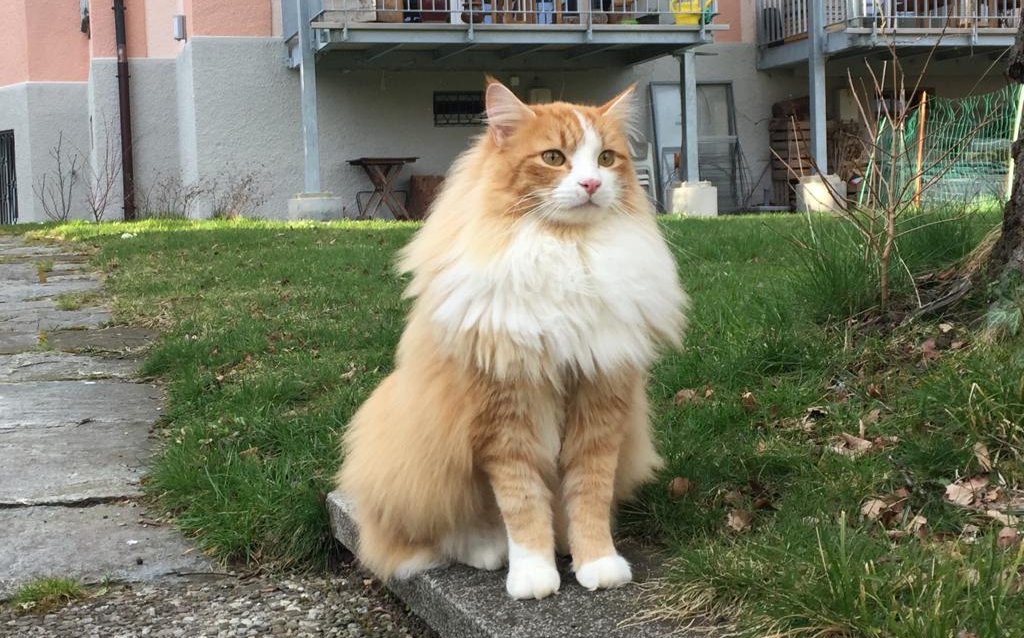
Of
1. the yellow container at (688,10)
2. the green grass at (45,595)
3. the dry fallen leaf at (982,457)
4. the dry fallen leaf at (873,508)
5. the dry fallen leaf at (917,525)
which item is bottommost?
the green grass at (45,595)

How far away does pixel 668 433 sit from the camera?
322cm

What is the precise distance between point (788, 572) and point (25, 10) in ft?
57.2

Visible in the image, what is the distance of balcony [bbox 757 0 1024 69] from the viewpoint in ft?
45.0

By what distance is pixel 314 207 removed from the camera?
12.5 m

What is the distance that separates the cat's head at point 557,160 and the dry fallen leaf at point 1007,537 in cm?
110

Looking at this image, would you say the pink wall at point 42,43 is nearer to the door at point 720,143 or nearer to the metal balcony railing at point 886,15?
the door at point 720,143

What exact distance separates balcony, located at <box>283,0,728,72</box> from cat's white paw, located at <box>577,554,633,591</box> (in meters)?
10.7

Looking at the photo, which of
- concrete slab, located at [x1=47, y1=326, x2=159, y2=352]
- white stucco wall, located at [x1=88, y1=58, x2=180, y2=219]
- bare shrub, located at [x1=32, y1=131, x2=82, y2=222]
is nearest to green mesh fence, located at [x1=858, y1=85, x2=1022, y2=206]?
concrete slab, located at [x1=47, y1=326, x2=159, y2=352]

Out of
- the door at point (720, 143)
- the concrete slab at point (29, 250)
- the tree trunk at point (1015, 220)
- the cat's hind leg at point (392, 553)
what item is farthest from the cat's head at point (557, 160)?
the door at point (720, 143)

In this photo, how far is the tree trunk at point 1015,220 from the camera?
10.1ft

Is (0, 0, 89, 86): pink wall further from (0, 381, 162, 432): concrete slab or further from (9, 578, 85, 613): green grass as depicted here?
(9, 578, 85, 613): green grass

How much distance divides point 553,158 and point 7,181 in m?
17.2

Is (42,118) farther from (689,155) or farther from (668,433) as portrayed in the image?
(668,433)

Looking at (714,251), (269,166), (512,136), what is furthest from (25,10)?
(512,136)
